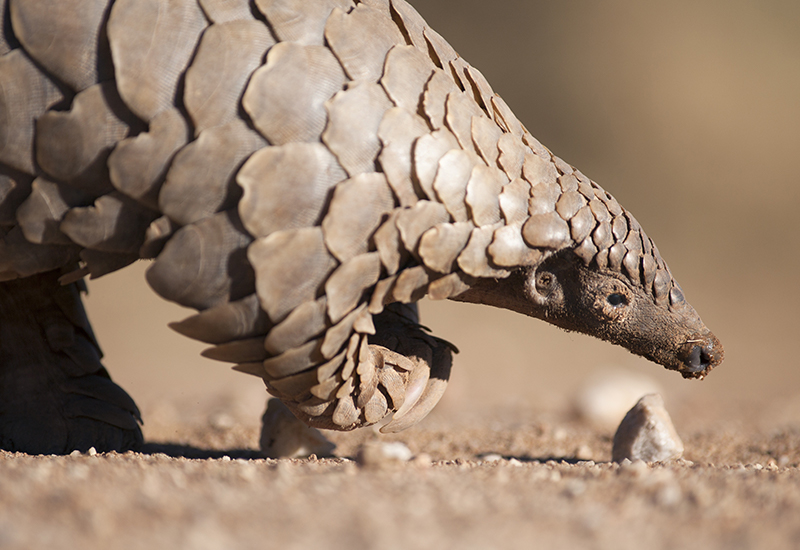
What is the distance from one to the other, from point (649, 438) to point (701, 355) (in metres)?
0.32

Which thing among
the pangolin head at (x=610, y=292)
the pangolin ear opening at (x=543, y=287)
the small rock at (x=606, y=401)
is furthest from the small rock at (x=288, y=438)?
the small rock at (x=606, y=401)

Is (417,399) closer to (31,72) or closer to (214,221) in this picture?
(214,221)

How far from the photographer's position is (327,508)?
3.04 feet

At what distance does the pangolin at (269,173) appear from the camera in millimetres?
1323

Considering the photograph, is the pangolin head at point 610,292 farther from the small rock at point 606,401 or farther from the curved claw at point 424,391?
the small rock at point 606,401

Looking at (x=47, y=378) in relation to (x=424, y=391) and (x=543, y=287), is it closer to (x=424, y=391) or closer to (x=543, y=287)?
(x=424, y=391)

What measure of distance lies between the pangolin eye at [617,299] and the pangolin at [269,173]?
0.71 feet

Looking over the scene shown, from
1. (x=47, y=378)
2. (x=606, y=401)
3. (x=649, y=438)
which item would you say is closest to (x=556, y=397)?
(x=606, y=401)

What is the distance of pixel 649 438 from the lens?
Result: 1.94 metres

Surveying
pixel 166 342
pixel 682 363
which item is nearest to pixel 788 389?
pixel 682 363

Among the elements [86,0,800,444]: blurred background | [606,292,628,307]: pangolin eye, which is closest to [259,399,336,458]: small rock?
[606,292,628,307]: pangolin eye

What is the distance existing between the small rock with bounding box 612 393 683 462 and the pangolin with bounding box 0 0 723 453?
71 cm

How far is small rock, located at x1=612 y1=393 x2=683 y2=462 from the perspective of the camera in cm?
192

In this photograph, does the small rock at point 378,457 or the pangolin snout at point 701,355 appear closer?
the small rock at point 378,457
